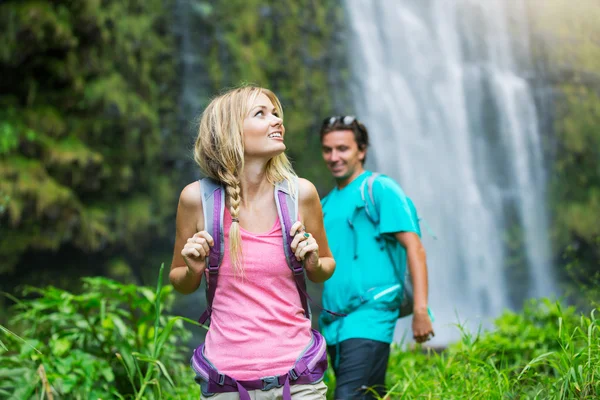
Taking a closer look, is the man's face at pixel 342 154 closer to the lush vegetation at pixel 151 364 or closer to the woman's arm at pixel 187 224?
the lush vegetation at pixel 151 364

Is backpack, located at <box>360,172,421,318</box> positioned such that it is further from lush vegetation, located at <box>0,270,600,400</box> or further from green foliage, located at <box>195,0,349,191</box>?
green foliage, located at <box>195,0,349,191</box>

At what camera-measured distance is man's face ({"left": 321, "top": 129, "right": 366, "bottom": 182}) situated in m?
3.50

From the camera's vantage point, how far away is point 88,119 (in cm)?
998

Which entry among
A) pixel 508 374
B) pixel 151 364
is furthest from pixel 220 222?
pixel 508 374

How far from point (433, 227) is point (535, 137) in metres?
3.46

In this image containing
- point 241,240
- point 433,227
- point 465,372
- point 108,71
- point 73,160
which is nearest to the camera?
point 241,240

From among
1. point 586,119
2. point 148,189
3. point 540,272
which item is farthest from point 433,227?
point 148,189

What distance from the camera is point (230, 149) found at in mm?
2213

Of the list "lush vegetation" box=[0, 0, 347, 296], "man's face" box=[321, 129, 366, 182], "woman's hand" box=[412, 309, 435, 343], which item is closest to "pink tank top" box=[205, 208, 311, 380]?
"woman's hand" box=[412, 309, 435, 343]

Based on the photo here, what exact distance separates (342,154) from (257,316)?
1564 mm

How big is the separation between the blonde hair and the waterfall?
10697mm

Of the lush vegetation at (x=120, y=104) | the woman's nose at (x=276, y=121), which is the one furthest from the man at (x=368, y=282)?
the lush vegetation at (x=120, y=104)

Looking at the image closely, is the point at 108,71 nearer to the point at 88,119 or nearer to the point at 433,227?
the point at 88,119

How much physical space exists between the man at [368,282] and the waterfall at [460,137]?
31.0ft
